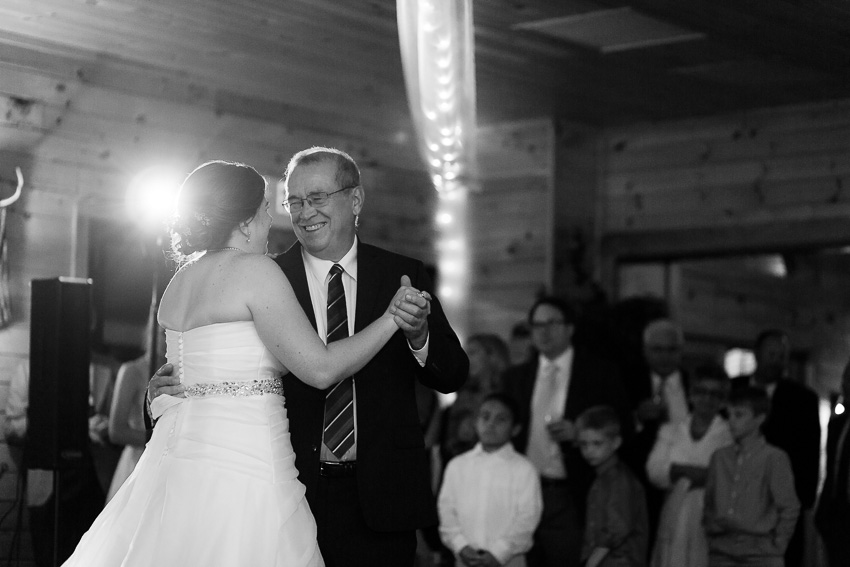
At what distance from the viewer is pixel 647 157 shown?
841cm

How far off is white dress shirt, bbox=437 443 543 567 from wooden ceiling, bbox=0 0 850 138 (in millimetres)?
2135

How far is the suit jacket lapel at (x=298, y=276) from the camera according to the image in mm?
3365

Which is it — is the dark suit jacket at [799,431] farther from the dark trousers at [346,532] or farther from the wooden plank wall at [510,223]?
the dark trousers at [346,532]

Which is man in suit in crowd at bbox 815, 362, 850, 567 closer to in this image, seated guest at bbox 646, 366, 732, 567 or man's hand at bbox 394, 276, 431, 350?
seated guest at bbox 646, 366, 732, 567

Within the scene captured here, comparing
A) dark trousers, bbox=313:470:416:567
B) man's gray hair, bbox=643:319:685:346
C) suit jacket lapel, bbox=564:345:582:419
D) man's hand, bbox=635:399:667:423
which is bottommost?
dark trousers, bbox=313:470:416:567

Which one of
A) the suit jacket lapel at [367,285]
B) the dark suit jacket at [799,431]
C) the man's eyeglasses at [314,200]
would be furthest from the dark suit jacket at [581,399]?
the man's eyeglasses at [314,200]

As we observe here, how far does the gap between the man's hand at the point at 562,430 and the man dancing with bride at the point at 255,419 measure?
7.80ft

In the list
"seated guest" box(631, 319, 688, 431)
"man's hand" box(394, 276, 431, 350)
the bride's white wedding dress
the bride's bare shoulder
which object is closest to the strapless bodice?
the bride's white wedding dress

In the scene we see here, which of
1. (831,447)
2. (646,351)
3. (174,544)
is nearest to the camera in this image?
(174,544)

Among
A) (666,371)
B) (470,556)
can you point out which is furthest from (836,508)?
(470,556)

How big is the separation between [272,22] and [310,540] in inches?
144

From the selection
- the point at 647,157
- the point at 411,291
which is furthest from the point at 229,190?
the point at 647,157

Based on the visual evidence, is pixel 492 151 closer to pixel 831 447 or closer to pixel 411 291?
pixel 831 447

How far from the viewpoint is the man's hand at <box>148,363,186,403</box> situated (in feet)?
10.2
